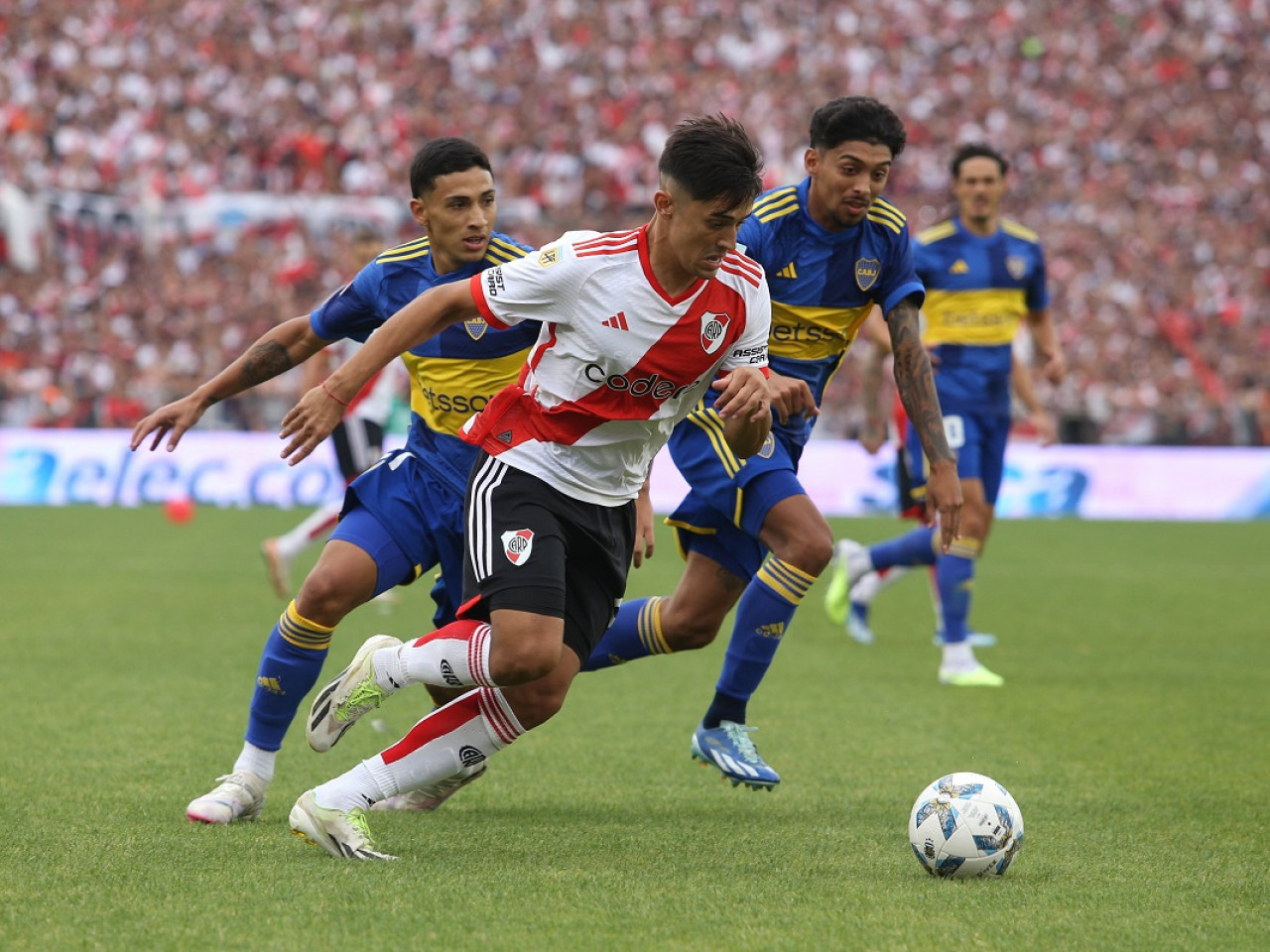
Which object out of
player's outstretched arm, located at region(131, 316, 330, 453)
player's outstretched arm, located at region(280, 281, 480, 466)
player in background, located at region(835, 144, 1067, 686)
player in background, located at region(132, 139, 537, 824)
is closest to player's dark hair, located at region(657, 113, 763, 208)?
player's outstretched arm, located at region(280, 281, 480, 466)

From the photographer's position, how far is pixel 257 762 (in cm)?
508

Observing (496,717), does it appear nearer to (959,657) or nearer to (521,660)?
(521,660)

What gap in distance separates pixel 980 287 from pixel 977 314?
6.2 inches

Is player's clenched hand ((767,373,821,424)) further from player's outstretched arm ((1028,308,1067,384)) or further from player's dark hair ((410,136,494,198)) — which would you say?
player's outstretched arm ((1028,308,1067,384))

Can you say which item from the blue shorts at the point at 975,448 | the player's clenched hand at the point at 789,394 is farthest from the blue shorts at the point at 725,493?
the blue shorts at the point at 975,448

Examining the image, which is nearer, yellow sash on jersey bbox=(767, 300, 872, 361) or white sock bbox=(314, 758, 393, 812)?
white sock bbox=(314, 758, 393, 812)

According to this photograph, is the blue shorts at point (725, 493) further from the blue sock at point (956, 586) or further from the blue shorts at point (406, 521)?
the blue sock at point (956, 586)

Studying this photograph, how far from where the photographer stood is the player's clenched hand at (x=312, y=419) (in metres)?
4.01

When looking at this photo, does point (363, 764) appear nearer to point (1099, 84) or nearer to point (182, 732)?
point (182, 732)

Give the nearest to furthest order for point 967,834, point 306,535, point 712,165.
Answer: point 712,165 < point 967,834 < point 306,535

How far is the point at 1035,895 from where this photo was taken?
409cm

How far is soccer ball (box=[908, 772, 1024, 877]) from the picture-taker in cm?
428

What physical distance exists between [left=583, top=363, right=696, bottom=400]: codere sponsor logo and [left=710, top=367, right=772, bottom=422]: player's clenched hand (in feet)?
0.61

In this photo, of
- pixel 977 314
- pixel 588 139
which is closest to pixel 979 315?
pixel 977 314
